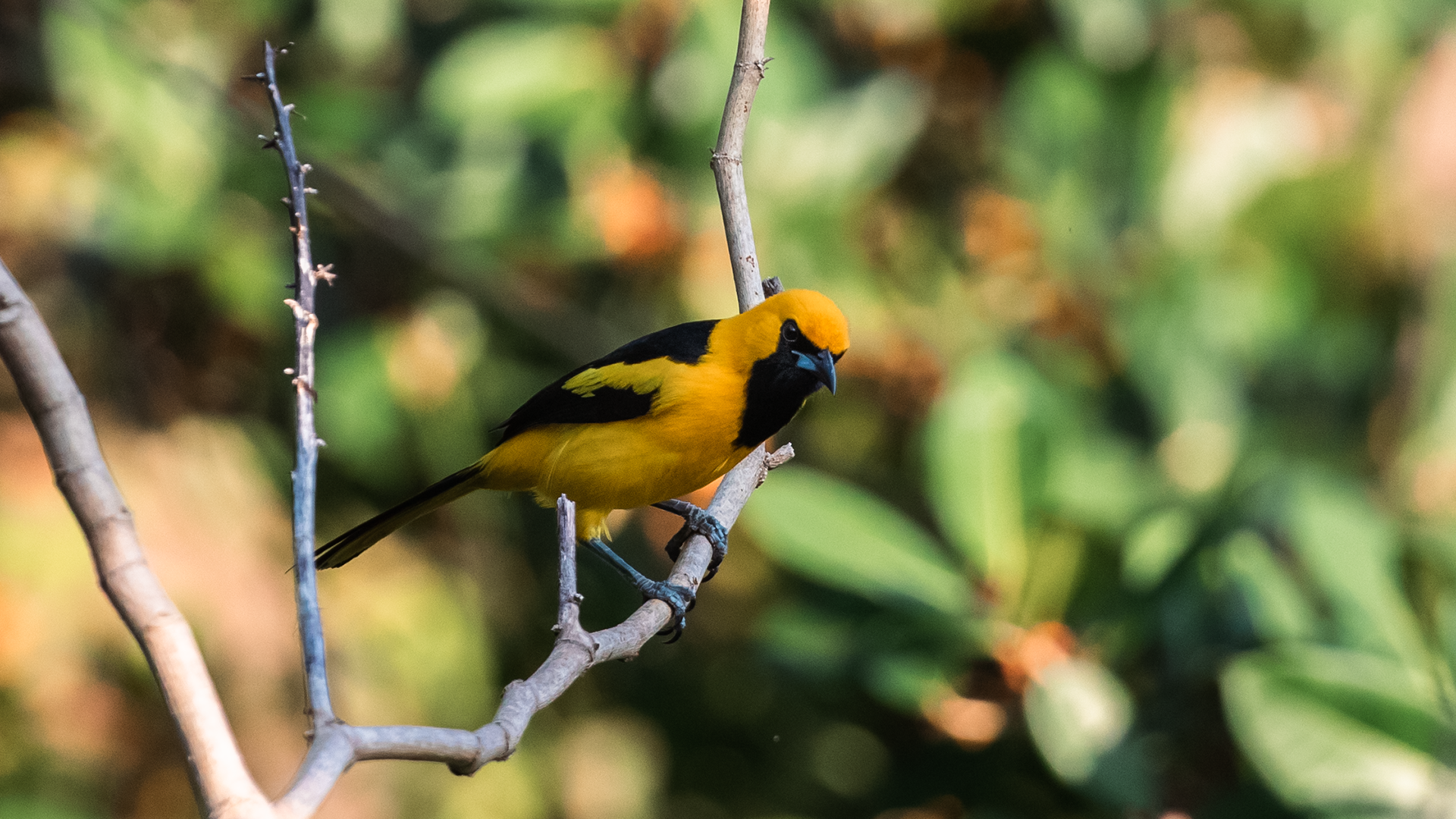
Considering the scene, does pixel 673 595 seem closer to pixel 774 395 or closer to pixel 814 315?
pixel 774 395

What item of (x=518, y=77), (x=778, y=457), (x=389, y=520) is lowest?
(x=389, y=520)

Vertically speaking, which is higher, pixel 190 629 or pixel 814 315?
pixel 814 315

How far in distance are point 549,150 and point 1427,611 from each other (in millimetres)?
3272

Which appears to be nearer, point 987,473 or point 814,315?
point 814,315

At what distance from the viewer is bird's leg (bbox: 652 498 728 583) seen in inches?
117

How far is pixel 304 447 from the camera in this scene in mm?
1263

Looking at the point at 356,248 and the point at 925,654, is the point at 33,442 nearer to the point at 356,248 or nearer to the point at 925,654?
the point at 356,248

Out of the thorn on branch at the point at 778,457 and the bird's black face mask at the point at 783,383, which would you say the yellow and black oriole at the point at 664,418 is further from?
the thorn on branch at the point at 778,457

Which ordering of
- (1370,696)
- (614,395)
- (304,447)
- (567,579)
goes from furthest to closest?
(614,395) → (1370,696) → (567,579) → (304,447)

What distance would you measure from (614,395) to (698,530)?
0.42 m

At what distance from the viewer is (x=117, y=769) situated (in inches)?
162

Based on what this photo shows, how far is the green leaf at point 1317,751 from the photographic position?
2.68 meters

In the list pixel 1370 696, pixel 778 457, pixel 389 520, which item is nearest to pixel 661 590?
pixel 778 457

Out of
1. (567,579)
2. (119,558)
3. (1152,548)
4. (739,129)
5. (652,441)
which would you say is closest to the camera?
(119,558)
